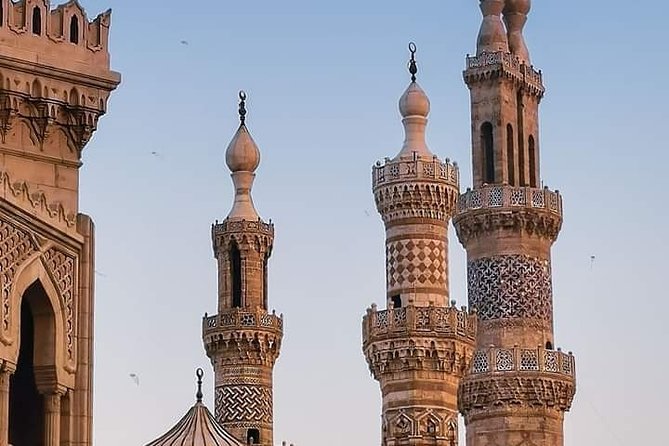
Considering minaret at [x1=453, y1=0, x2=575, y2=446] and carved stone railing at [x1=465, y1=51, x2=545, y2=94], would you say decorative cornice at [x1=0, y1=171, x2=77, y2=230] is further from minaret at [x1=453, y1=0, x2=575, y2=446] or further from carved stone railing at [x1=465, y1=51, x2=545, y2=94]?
carved stone railing at [x1=465, y1=51, x2=545, y2=94]

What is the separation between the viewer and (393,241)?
25.6 meters

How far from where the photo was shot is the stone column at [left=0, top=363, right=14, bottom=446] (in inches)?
456

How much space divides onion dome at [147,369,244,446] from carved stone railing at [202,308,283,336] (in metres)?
8.95

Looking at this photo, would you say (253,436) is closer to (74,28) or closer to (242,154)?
(242,154)

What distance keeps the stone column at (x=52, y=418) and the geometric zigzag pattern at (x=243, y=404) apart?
21.4m

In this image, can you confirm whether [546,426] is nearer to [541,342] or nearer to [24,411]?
[541,342]

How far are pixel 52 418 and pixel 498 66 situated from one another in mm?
18322

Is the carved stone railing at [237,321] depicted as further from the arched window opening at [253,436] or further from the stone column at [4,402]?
the stone column at [4,402]

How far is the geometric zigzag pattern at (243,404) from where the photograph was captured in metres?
33.8

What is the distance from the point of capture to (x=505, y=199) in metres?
29.3

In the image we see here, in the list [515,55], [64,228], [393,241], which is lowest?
[64,228]

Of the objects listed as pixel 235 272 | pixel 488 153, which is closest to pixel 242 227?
pixel 235 272

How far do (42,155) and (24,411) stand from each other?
1829 mm

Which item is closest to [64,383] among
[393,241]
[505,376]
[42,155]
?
[42,155]
